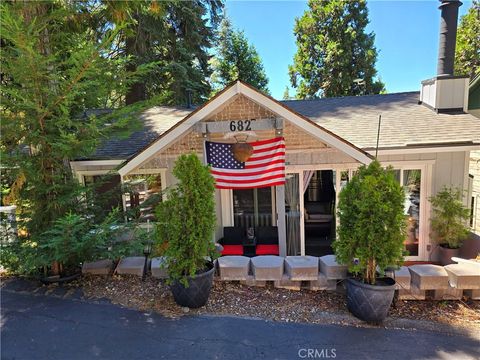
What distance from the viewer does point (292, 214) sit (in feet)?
24.3

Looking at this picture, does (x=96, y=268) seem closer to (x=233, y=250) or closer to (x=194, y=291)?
(x=194, y=291)

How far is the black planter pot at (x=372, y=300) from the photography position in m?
4.33

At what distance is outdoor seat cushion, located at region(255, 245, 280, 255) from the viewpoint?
7926 mm

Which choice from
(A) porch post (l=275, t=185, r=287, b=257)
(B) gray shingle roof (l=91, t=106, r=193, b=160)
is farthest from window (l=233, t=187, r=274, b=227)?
(B) gray shingle roof (l=91, t=106, r=193, b=160)

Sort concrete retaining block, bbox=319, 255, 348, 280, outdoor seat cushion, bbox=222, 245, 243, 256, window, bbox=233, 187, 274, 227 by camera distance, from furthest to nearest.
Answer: window, bbox=233, 187, 274, 227, outdoor seat cushion, bbox=222, 245, 243, 256, concrete retaining block, bbox=319, 255, 348, 280

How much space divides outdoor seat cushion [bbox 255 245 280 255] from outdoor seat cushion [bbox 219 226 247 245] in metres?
0.58

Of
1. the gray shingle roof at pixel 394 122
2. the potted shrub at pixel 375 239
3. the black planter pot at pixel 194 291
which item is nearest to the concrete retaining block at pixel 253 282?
the black planter pot at pixel 194 291

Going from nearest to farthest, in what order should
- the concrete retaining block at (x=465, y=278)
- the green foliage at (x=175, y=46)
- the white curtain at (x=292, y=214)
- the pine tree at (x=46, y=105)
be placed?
1. the pine tree at (x=46, y=105)
2. the concrete retaining block at (x=465, y=278)
3. the white curtain at (x=292, y=214)
4. the green foliage at (x=175, y=46)

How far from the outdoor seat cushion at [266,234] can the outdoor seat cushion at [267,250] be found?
29 cm

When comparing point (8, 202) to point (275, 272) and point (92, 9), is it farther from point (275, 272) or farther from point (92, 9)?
point (275, 272)

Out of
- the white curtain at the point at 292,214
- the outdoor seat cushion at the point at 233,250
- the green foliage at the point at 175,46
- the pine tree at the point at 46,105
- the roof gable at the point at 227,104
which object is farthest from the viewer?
the green foliage at the point at 175,46

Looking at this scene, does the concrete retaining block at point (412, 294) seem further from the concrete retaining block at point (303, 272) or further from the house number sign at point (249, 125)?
the house number sign at point (249, 125)

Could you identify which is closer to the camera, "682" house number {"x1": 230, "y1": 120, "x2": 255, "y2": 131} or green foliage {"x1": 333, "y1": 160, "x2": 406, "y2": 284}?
green foliage {"x1": 333, "y1": 160, "x2": 406, "y2": 284}

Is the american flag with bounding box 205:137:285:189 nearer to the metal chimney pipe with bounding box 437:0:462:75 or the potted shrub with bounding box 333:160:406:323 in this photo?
the potted shrub with bounding box 333:160:406:323
